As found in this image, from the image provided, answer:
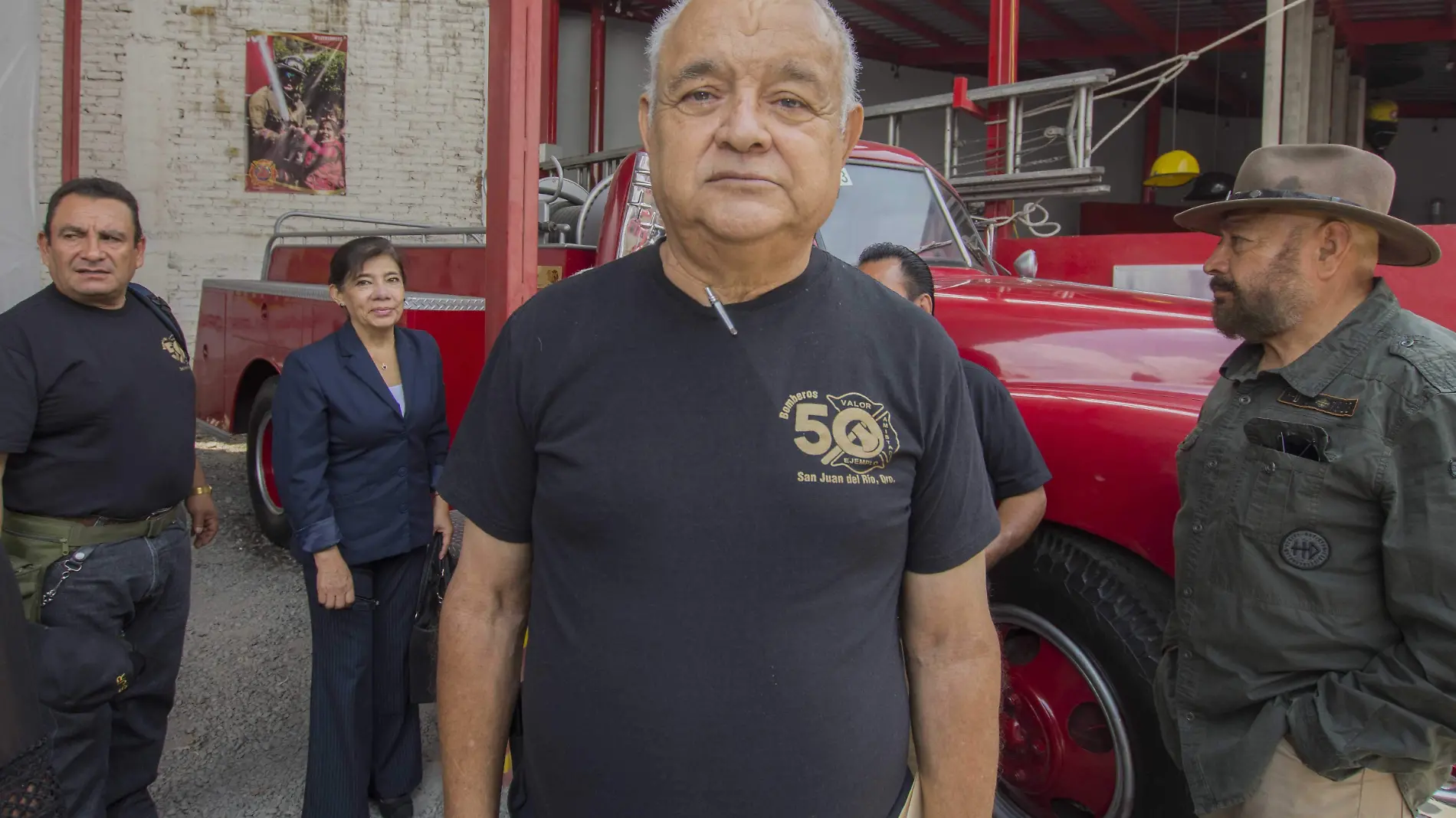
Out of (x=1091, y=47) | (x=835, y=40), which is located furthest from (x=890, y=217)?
(x=1091, y=47)

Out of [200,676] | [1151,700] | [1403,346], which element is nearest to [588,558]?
[1403,346]

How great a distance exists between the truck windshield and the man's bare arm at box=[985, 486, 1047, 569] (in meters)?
1.46

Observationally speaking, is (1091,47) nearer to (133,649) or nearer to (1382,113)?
(1382,113)

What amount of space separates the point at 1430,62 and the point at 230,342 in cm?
1591

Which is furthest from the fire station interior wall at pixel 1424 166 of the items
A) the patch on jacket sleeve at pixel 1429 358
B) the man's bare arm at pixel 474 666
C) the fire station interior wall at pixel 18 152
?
the man's bare arm at pixel 474 666

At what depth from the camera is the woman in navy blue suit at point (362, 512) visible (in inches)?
115

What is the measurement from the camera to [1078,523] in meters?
2.58

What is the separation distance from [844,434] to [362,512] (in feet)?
A: 7.12

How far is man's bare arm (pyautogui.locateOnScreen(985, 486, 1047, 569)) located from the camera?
8.00ft

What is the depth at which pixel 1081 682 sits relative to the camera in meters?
2.56

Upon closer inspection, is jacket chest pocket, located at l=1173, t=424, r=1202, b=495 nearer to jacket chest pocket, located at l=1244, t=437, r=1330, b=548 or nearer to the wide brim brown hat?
jacket chest pocket, located at l=1244, t=437, r=1330, b=548

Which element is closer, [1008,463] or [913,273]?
[1008,463]

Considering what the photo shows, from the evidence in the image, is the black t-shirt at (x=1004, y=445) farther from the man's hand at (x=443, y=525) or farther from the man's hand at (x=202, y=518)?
the man's hand at (x=202, y=518)

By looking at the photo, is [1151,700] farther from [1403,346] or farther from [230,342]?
[230,342]
